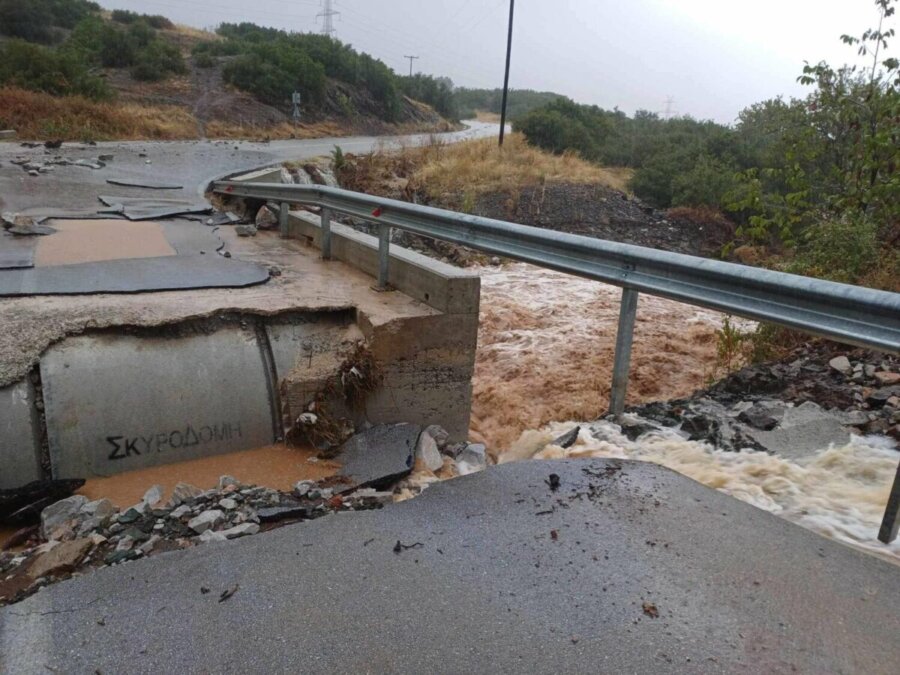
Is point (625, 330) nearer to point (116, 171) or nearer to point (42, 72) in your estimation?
point (116, 171)

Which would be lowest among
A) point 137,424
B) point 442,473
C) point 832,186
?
point 442,473

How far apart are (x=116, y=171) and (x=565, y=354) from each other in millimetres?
10079

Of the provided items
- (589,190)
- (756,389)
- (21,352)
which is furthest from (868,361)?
(589,190)

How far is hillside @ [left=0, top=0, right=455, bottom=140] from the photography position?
2361 centimetres

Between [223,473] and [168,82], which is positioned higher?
[168,82]

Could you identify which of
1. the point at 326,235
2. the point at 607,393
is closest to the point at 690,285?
the point at 607,393

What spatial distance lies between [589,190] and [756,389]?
16383 mm

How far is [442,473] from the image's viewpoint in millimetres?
4613

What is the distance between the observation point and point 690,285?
3.06 meters

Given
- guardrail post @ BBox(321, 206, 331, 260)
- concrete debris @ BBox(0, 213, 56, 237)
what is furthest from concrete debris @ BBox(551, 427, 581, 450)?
concrete debris @ BBox(0, 213, 56, 237)

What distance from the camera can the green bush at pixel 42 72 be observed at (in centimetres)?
2467

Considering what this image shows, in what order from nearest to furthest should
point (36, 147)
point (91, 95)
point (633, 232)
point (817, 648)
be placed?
point (817, 648), point (36, 147), point (633, 232), point (91, 95)

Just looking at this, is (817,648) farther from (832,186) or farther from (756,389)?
(832,186)

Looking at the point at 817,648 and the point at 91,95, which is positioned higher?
the point at 91,95
